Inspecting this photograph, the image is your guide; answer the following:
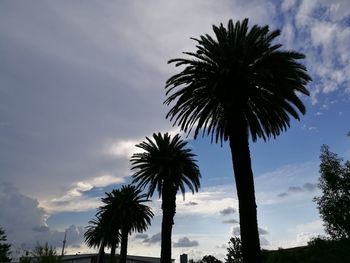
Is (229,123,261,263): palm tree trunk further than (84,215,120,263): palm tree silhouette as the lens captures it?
No

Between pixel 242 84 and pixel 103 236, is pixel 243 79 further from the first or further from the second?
pixel 103 236

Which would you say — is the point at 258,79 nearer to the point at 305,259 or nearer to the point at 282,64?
the point at 282,64

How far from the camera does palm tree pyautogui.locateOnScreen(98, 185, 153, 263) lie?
49.1 meters

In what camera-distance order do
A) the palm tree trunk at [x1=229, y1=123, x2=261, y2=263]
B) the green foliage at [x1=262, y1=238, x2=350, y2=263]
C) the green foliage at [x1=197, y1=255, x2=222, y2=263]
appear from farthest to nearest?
the green foliage at [x1=197, y1=255, x2=222, y2=263], the green foliage at [x1=262, y1=238, x2=350, y2=263], the palm tree trunk at [x1=229, y1=123, x2=261, y2=263]

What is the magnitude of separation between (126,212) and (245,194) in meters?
32.8

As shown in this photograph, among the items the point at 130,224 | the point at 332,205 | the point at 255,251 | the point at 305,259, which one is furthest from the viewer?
the point at 130,224

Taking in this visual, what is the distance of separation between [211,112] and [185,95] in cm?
261

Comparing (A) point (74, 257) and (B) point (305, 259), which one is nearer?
(B) point (305, 259)

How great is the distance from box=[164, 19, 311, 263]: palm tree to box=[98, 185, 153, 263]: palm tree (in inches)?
1146

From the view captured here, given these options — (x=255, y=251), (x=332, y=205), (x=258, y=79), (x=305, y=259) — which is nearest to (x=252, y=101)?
(x=258, y=79)

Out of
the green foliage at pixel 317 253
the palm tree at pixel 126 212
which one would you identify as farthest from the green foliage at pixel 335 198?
the palm tree at pixel 126 212

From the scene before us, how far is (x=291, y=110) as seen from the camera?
23.0 m

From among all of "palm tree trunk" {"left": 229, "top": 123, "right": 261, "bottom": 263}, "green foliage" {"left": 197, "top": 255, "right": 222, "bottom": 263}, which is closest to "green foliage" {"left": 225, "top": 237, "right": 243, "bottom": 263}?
"green foliage" {"left": 197, "top": 255, "right": 222, "bottom": 263}

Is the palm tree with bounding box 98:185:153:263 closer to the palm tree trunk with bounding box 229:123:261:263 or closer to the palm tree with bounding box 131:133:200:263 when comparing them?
the palm tree with bounding box 131:133:200:263
